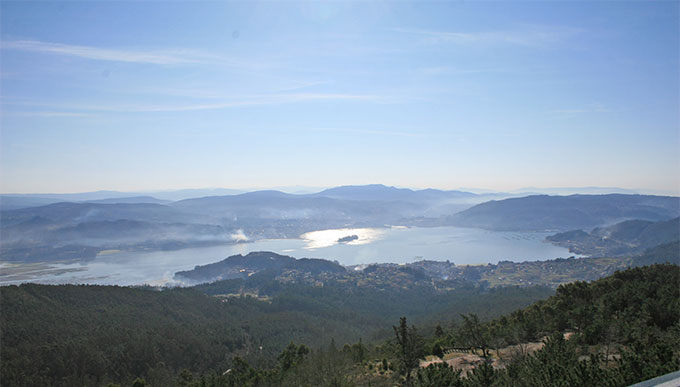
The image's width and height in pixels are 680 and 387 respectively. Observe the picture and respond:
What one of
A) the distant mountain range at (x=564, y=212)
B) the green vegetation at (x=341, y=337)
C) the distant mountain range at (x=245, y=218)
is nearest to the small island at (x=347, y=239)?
the distant mountain range at (x=245, y=218)

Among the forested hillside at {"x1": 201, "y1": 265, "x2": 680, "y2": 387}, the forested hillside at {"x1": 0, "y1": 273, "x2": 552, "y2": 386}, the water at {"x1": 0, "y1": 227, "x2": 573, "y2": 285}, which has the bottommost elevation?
the water at {"x1": 0, "y1": 227, "x2": 573, "y2": 285}

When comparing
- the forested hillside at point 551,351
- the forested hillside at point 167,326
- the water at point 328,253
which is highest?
the forested hillside at point 551,351

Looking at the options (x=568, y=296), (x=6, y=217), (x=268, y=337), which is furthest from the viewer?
(x=6, y=217)

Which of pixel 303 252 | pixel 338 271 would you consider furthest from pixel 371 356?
pixel 303 252

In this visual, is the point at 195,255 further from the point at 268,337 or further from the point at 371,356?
the point at 371,356

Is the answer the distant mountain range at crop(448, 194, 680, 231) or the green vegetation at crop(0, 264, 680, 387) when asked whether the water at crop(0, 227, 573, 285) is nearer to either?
the distant mountain range at crop(448, 194, 680, 231)

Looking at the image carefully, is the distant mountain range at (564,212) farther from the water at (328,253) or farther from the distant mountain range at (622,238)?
the distant mountain range at (622,238)

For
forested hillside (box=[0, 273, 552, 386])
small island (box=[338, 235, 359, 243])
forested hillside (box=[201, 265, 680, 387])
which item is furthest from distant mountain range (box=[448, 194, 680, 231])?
forested hillside (box=[201, 265, 680, 387])

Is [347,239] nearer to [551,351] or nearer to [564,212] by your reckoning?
[564,212]
